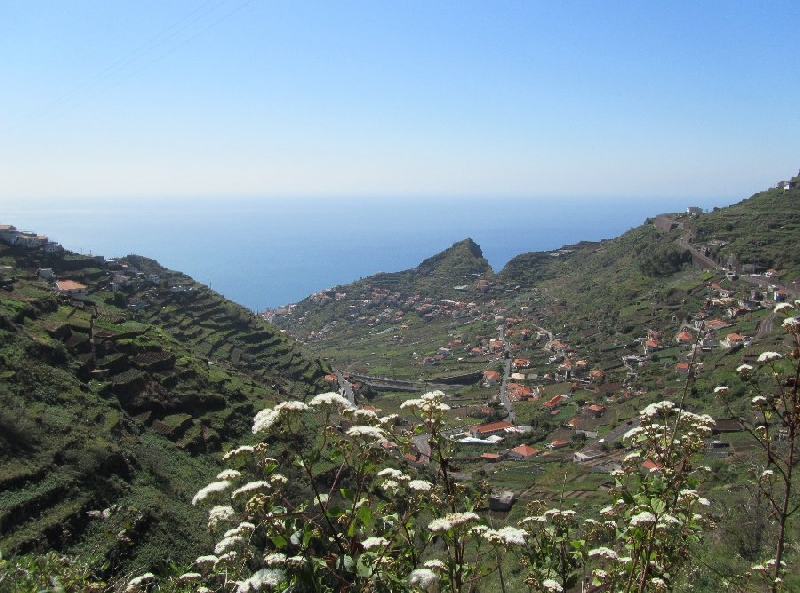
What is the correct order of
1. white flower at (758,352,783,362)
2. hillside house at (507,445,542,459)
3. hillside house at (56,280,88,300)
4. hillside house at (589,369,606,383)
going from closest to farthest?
white flower at (758,352,783,362)
hillside house at (507,445,542,459)
hillside house at (56,280,88,300)
hillside house at (589,369,606,383)

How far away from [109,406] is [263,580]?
776 inches

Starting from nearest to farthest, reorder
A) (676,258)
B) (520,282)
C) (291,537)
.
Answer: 1. (291,537)
2. (676,258)
3. (520,282)

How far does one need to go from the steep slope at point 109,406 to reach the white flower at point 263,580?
1357 millimetres

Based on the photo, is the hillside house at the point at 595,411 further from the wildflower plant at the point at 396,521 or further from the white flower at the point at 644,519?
the white flower at the point at 644,519

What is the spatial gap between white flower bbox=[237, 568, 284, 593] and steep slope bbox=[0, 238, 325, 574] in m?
1.36

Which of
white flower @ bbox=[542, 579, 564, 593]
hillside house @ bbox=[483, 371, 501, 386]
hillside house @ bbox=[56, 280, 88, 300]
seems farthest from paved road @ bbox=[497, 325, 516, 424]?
white flower @ bbox=[542, 579, 564, 593]

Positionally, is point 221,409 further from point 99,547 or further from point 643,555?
point 643,555

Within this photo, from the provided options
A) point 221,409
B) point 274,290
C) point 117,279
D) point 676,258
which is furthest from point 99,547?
point 274,290

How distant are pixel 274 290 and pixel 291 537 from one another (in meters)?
156

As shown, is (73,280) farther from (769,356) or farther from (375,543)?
(769,356)

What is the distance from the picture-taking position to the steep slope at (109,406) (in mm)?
11750

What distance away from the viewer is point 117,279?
40969 mm

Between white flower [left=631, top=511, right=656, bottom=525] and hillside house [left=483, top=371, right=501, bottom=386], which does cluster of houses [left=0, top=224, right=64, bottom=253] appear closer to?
hillside house [left=483, top=371, right=501, bottom=386]

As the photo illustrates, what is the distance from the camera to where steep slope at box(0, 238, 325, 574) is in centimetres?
1175
